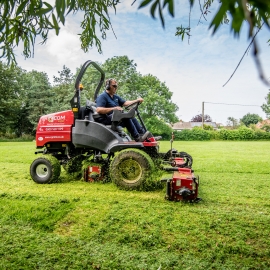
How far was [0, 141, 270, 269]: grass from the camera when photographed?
182 centimetres

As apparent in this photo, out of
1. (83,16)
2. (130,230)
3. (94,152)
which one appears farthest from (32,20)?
(94,152)

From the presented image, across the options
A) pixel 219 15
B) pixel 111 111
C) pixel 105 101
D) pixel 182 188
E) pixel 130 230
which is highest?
pixel 105 101

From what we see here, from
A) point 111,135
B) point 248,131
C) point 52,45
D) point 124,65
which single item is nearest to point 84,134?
point 111,135

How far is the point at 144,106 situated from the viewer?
31984 mm

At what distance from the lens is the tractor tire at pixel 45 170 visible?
13.9 feet

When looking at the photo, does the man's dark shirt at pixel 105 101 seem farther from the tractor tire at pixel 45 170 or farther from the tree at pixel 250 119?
the tree at pixel 250 119

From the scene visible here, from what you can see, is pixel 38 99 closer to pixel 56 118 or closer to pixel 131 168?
pixel 56 118

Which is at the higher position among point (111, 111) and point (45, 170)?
point (111, 111)

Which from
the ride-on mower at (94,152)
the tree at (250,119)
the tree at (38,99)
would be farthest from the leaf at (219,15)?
the tree at (250,119)

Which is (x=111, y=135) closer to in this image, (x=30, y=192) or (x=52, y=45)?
(x=30, y=192)

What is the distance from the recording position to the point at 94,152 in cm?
450

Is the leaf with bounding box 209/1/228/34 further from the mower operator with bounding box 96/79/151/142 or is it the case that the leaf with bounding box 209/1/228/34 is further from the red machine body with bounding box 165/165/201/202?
the mower operator with bounding box 96/79/151/142

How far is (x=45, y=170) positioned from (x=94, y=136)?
1.10 m

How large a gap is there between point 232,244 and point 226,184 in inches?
97.6
